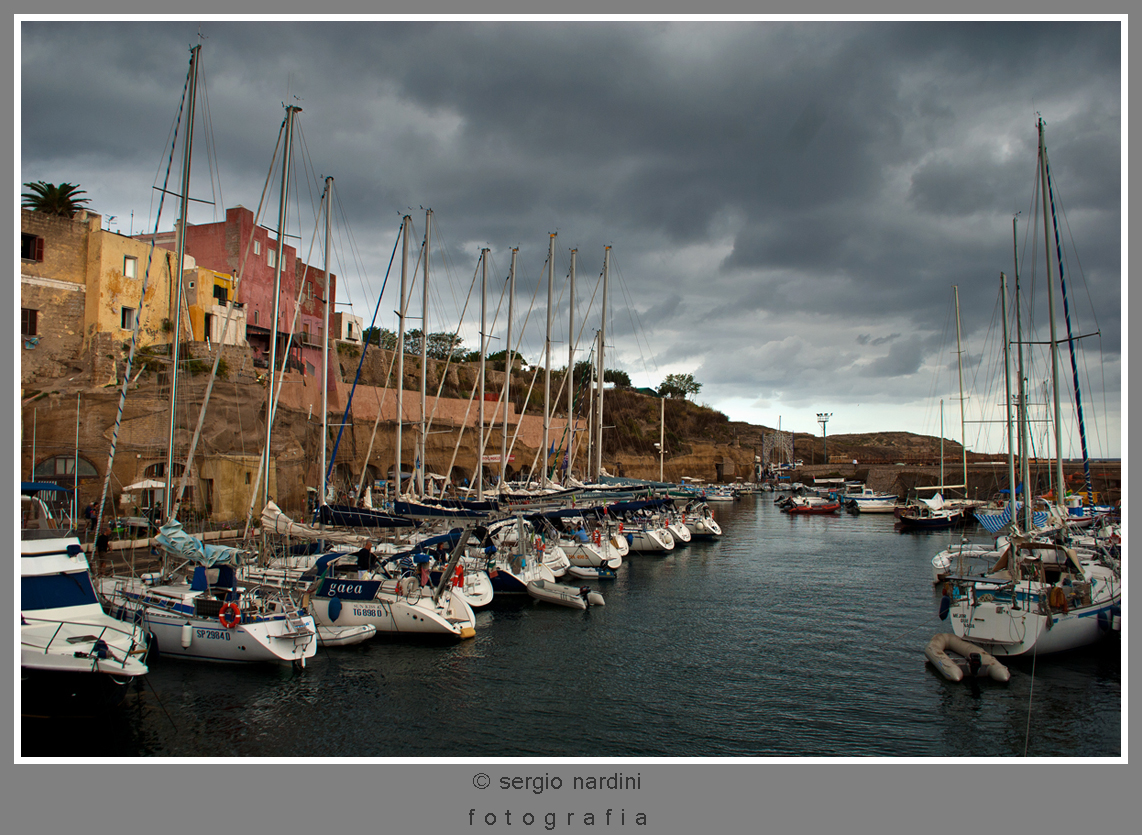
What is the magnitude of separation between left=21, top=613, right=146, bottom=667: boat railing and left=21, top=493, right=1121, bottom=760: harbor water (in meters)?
1.48

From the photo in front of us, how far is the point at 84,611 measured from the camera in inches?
569

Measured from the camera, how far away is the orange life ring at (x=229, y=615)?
17594 millimetres

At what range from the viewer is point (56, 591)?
14281mm

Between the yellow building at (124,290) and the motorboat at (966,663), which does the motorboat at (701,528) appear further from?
the yellow building at (124,290)

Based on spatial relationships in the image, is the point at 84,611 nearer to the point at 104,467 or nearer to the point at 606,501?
the point at 104,467

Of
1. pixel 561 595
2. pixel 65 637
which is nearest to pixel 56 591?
pixel 65 637

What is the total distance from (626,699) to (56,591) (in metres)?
12.5

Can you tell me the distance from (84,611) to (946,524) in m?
62.0

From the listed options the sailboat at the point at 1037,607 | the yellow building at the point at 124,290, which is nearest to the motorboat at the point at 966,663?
the sailboat at the point at 1037,607

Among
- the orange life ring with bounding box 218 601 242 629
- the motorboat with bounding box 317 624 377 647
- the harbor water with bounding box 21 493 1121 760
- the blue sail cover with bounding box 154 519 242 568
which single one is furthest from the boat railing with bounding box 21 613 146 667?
the motorboat with bounding box 317 624 377 647

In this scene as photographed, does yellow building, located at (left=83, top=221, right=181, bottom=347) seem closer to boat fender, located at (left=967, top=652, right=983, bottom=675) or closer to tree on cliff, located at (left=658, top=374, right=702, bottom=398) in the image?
boat fender, located at (left=967, top=652, right=983, bottom=675)

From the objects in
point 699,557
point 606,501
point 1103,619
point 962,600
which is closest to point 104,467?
point 606,501

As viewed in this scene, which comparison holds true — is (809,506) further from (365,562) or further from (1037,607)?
(365,562)
